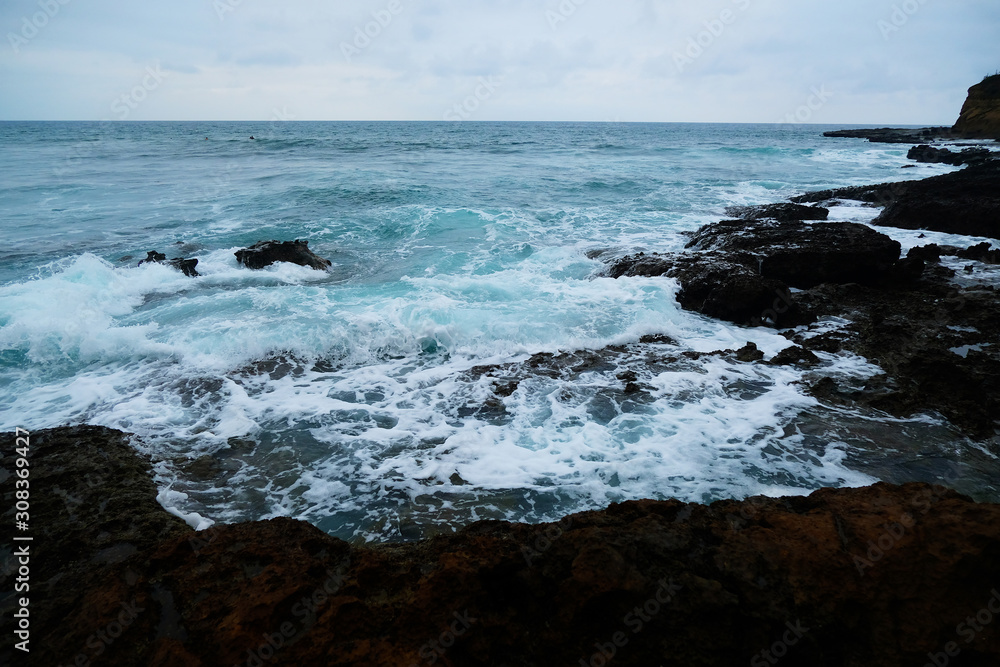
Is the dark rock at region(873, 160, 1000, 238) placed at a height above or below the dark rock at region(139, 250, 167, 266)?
above

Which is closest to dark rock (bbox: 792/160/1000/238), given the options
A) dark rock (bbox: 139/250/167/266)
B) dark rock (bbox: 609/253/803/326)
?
dark rock (bbox: 609/253/803/326)

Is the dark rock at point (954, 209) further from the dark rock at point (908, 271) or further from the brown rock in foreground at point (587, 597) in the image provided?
the brown rock in foreground at point (587, 597)

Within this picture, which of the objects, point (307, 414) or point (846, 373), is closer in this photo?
point (307, 414)

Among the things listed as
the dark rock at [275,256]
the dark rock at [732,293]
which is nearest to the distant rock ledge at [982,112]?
the dark rock at [732,293]

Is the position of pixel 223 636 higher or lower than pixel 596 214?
lower

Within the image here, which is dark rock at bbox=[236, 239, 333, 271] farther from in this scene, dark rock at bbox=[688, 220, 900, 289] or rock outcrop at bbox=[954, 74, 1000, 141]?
rock outcrop at bbox=[954, 74, 1000, 141]

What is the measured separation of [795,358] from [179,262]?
1268 centimetres

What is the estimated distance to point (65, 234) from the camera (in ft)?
50.4

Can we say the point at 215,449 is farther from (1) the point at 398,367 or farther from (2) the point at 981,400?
(2) the point at 981,400

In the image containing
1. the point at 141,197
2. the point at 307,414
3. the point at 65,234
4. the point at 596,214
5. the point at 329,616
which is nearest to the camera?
the point at 329,616

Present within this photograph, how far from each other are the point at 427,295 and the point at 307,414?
4354 mm

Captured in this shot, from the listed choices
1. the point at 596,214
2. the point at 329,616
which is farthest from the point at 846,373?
the point at 596,214

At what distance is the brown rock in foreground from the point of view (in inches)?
91.6

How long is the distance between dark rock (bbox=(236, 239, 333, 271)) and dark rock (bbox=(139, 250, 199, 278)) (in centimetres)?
97
